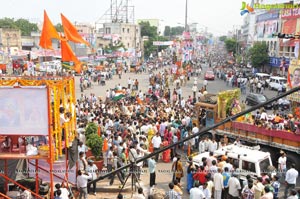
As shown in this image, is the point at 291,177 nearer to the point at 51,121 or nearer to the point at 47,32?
the point at 51,121

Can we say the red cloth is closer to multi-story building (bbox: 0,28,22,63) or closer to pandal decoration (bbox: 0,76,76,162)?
pandal decoration (bbox: 0,76,76,162)

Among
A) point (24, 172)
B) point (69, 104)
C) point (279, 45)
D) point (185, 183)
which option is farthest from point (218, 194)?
point (279, 45)

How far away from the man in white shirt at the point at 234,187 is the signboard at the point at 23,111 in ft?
17.7

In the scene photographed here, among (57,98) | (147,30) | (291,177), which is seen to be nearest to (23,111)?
(57,98)

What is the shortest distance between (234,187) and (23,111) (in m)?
6.11

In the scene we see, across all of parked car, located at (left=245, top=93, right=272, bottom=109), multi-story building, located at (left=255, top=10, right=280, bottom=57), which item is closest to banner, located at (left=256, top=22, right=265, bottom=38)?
multi-story building, located at (left=255, top=10, right=280, bottom=57)

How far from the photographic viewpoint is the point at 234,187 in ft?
32.2

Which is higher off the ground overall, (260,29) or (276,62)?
(260,29)

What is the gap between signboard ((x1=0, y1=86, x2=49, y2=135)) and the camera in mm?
7789

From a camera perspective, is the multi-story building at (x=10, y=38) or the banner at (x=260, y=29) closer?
the banner at (x=260, y=29)

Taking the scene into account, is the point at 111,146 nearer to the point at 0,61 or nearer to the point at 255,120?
the point at 255,120

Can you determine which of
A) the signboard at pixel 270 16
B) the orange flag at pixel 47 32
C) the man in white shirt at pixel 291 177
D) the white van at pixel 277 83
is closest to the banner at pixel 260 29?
Answer: the signboard at pixel 270 16

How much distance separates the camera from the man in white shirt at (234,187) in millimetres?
9805

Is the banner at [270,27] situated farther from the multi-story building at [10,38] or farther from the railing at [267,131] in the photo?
the multi-story building at [10,38]
